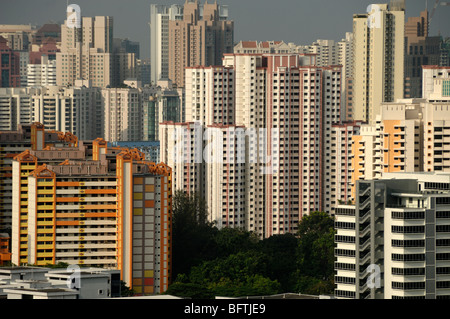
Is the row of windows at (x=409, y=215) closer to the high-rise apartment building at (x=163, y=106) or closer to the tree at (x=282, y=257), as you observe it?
the tree at (x=282, y=257)

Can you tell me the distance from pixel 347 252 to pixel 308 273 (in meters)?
3.65

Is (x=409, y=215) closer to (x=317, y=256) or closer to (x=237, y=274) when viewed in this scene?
(x=237, y=274)

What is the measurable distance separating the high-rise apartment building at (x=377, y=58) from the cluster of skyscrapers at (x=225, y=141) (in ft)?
0.07

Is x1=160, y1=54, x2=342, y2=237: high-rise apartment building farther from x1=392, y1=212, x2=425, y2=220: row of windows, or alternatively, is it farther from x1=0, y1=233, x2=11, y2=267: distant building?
x1=392, y1=212, x2=425, y2=220: row of windows

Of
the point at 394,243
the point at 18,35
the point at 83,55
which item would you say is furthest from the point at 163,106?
the point at 394,243

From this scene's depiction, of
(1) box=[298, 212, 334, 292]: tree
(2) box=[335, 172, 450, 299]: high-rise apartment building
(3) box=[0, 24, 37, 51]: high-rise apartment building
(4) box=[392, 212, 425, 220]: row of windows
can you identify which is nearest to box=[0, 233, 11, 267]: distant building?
(1) box=[298, 212, 334, 292]: tree

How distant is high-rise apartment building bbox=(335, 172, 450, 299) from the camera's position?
213 inches

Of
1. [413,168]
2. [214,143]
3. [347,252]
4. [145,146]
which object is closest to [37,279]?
[347,252]

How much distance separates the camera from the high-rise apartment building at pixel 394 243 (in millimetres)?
5414

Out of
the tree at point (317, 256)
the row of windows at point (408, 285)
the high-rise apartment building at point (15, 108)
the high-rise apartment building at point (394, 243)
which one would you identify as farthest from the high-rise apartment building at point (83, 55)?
the row of windows at point (408, 285)

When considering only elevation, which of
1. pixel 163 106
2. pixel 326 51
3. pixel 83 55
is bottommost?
pixel 163 106

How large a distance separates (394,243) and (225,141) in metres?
6.83

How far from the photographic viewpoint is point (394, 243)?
546cm
